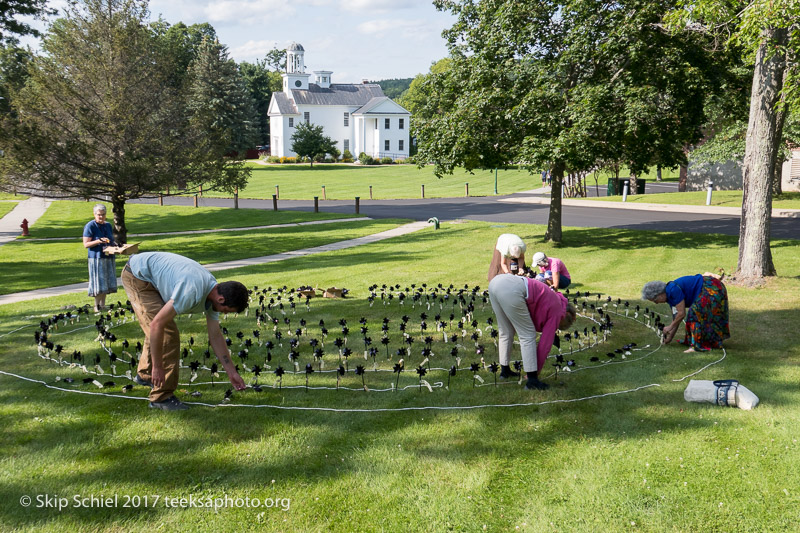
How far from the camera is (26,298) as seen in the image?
41.8ft

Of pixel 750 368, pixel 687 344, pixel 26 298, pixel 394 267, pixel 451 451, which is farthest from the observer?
pixel 394 267

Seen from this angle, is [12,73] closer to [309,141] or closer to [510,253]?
[510,253]

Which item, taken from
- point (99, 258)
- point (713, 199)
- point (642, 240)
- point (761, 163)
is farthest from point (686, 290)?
point (713, 199)

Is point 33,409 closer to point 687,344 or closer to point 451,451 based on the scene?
point 451,451

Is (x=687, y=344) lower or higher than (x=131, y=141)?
lower

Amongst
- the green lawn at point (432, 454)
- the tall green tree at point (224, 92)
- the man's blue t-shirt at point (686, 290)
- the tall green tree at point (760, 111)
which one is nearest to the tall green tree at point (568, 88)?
the tall green tree at point (760, 111)

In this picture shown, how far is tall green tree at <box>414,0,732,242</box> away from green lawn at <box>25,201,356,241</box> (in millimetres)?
12667

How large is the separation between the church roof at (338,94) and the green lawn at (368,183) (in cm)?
1833

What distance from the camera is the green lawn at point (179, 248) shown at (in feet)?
51.1

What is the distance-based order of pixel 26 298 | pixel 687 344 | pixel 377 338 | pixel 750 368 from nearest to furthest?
pixel 750 368 < pixel 687 344 < pixel 377 338 < pixel 26 298

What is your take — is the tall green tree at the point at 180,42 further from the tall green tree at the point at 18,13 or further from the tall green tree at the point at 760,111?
the tall green tree at the point at 760,111

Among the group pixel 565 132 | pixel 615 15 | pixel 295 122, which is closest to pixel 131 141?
pixel 565 132

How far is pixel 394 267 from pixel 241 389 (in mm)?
9225

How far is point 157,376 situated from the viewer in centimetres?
597
